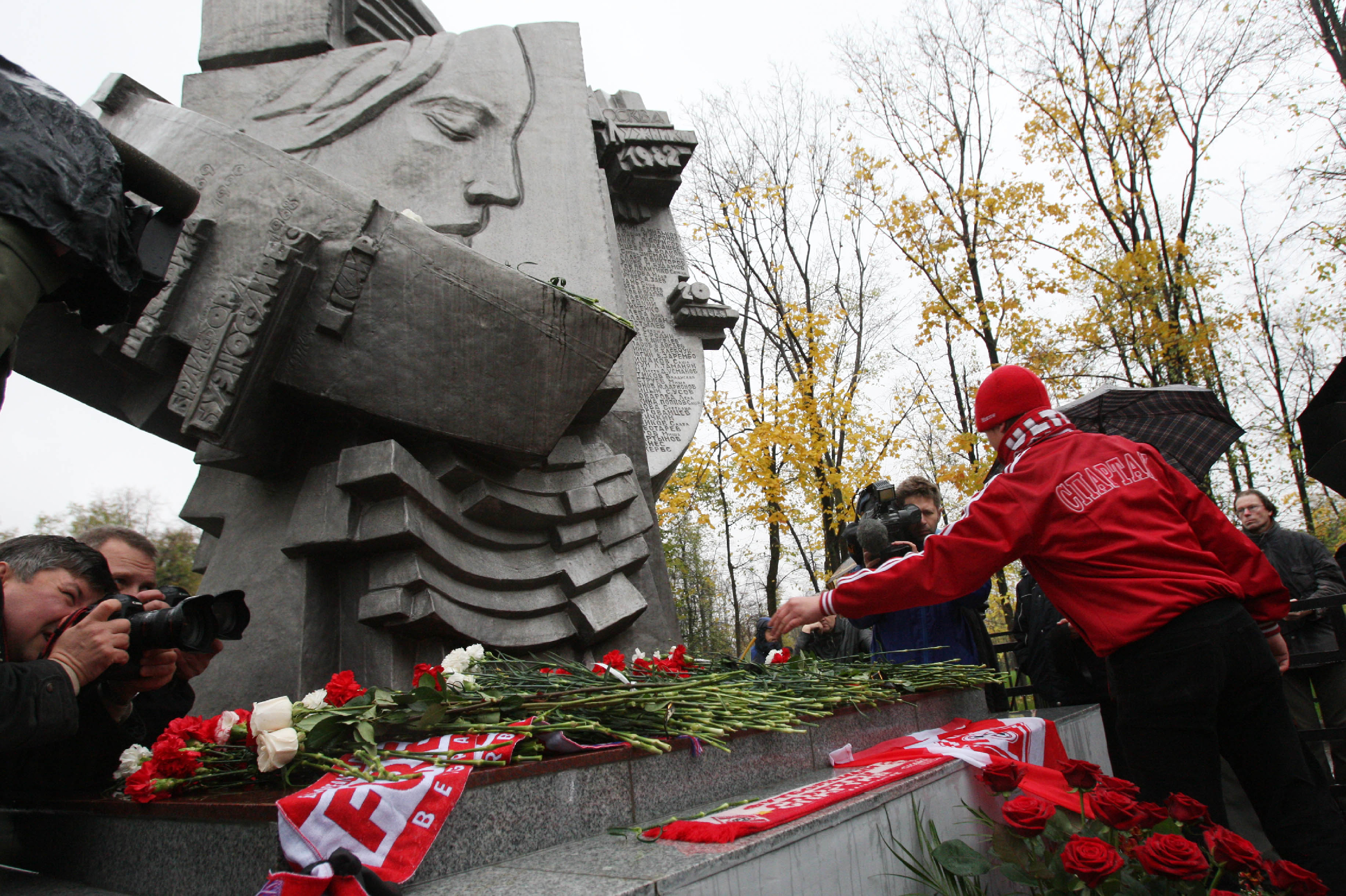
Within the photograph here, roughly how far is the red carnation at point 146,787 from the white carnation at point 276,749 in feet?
1.15

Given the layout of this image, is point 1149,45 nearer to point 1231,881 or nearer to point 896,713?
point 896,713

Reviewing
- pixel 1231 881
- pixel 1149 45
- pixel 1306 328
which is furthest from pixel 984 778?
pixel 1306 328

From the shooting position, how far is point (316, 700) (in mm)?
2311

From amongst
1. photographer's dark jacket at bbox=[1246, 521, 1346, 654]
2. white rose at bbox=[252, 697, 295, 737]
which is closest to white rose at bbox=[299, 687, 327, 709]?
white rose at bbox=[252, 697, 295, 737]

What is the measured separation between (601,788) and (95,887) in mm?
1380

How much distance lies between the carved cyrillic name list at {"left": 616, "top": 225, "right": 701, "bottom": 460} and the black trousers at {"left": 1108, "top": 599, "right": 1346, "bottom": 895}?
Result: 3231 millimetres

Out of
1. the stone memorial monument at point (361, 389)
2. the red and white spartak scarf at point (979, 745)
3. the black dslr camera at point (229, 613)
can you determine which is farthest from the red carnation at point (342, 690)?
the red and white spartak scarf at point (979, 745)

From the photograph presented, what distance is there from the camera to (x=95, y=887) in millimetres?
2326

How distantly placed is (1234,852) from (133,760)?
8.66 feet

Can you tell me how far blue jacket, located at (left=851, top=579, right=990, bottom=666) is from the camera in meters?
4.20

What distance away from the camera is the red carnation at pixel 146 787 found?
2146mm

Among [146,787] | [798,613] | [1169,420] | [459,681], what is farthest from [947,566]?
[1169,420]

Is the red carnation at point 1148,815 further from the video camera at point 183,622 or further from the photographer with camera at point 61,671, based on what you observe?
the photographer with camera at point 61,671

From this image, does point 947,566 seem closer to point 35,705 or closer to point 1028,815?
point 1028,815
